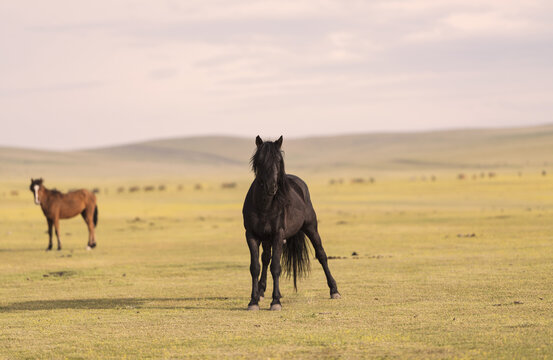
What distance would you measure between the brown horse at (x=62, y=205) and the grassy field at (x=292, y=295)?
926 mm

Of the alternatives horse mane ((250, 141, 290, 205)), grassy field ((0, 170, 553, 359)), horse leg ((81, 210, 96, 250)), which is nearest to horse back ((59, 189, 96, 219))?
horse leg ((81, 210, 96, 250))

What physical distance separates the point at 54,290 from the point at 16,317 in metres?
3.67

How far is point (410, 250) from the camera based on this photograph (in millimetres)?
22531

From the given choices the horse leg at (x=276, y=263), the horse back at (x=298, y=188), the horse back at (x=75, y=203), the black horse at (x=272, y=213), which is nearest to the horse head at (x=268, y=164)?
the black horse at (x=272, y=213)

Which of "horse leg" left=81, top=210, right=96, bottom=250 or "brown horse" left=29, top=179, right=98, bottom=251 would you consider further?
"horse leg" left=81, top=210, right=96, bottom=250

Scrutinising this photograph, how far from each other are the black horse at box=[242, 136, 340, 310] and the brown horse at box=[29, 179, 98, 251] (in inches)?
527

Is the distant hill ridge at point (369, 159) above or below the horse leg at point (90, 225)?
above

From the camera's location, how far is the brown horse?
1031 inches

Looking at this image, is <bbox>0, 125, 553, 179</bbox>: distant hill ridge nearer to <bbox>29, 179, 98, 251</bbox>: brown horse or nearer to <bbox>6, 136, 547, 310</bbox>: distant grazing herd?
<bbox>29, 179, 98, 251</bbox>: brown horse

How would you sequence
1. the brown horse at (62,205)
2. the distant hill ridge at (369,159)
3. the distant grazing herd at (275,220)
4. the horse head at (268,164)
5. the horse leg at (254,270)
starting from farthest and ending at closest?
1. the distant hill ridge at (369,159)
2. the brown horse at (62,205)
3. the horse leg at (254,270)
4. the distant grazing herd at (275,220)
5. the horse head at (268,164)

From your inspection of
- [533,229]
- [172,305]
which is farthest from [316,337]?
[533,229]

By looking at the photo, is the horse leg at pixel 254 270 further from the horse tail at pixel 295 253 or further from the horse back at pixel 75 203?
the horse back at pixel 75 203

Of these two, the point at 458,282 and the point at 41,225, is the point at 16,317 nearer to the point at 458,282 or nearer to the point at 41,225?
the point at 458,282

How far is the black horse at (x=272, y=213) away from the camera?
12.6 m
